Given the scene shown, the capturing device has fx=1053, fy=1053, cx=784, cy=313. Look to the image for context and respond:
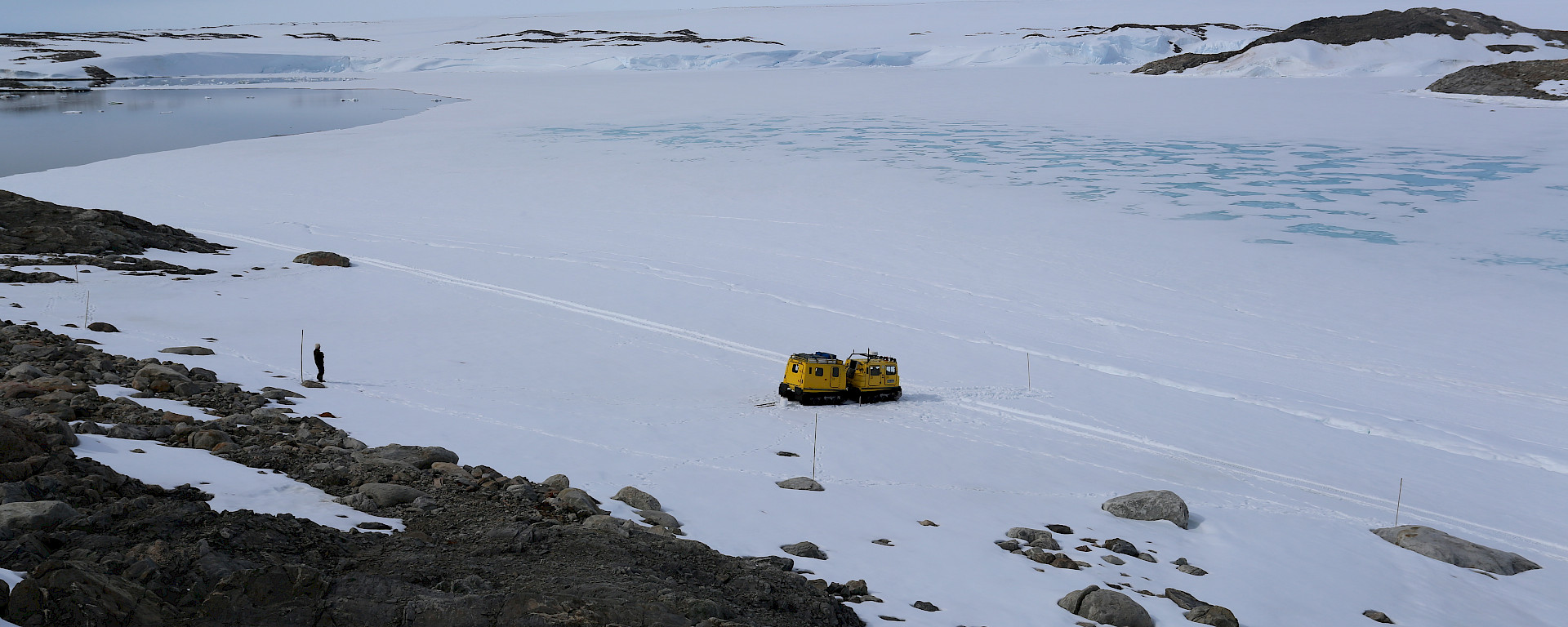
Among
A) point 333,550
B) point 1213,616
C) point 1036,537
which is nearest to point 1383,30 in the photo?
point 1036,537

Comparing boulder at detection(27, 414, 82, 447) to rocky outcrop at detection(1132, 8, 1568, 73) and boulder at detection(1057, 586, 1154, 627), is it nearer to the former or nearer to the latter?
Result: boulder at detection(1057, 586, 1154, 627)

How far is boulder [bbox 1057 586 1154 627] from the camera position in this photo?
290 inches

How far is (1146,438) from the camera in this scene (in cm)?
1323

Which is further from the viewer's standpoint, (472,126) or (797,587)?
(472,126)

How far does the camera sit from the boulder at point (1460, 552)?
9.68 meters

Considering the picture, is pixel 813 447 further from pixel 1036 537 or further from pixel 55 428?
pixel 55 428

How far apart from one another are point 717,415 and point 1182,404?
6438 mm

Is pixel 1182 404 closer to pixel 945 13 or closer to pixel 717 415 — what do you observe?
pixel 717 415

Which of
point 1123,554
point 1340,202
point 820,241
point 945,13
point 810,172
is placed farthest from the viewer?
point 945,13

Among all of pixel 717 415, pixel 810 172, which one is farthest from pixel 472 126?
pixel 717 415

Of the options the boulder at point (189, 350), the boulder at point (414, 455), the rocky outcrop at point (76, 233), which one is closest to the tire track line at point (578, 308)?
the rocky outcrop at point (76, 233)

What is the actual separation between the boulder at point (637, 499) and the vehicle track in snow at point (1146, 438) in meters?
3.61

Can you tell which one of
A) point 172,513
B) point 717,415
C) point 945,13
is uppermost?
point 945,13

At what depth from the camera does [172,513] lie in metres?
6.10
